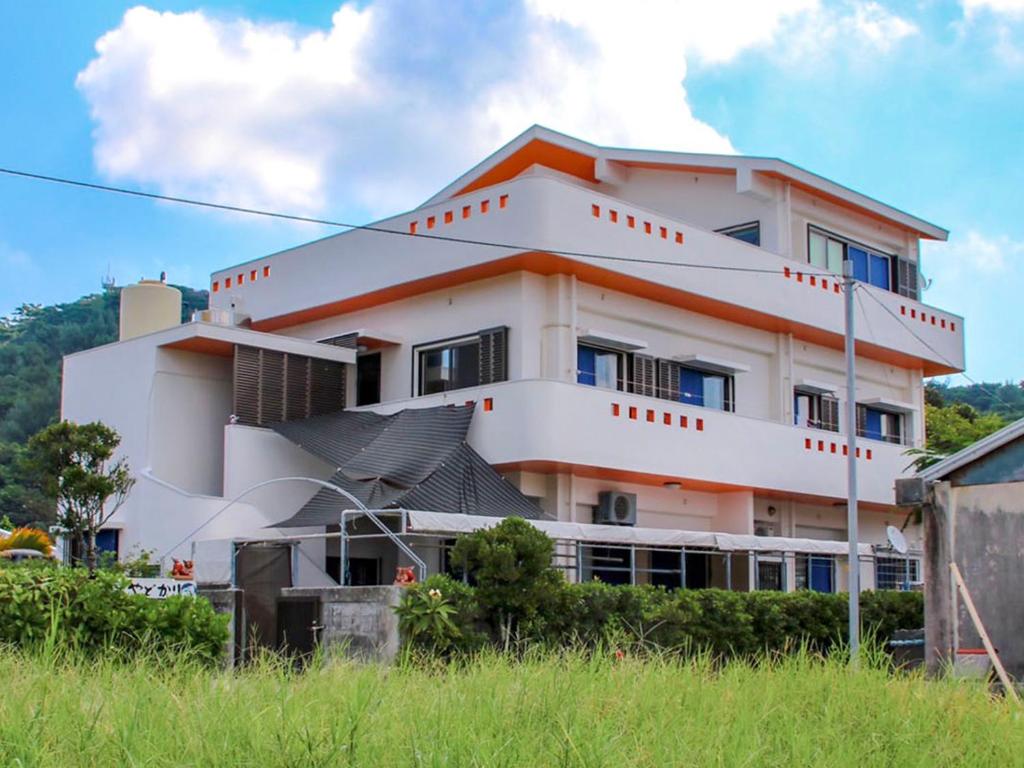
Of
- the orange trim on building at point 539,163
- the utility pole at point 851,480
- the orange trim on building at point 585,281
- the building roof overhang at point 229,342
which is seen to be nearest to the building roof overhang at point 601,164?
the orange trim on building at point 539,163

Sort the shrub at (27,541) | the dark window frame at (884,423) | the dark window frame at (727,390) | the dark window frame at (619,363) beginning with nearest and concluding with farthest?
1. the shrub at (27,541)
2. the dark window frame at (619,363)
3. the dark window frame at (727,390)
4. the dark window frame at (884,423)

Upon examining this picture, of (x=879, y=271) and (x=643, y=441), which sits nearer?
(x=643, y=441)

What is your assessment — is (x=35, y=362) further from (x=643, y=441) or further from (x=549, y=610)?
(x=549, y=610)

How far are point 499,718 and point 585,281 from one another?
50.0 ft

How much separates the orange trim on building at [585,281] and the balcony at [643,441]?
1.98 metres

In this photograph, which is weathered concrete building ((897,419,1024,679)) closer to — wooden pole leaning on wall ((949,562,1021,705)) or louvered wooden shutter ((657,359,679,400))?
wooden pole leaning on wall ((949,562,1021,705))

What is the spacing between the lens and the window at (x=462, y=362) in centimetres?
2195

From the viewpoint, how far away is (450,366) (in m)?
23.1

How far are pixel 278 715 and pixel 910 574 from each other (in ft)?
71.9

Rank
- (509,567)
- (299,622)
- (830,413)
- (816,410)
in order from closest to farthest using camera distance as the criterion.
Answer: (509,567), (299,622), (816,410), (830,413)

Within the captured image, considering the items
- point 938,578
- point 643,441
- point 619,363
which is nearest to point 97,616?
point 938,578

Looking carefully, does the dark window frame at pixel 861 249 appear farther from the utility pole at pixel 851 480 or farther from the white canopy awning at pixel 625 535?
the utility pole at pixel 851 480

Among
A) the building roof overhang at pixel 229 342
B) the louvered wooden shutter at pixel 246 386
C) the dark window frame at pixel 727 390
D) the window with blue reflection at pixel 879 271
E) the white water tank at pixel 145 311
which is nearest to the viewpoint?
the building roof overhang at pixel 229 342

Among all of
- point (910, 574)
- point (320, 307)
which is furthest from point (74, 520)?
point (910, 574)
